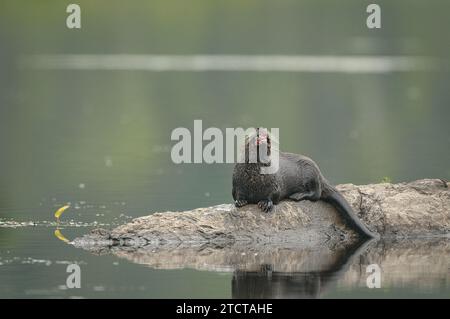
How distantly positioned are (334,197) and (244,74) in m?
35.1

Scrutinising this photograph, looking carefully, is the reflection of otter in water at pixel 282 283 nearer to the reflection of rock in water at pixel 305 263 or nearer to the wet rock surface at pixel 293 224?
the reflection of rock in water at pixel 305 263

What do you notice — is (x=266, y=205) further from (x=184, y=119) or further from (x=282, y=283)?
(x=184, y=119)

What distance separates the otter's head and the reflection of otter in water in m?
1.59

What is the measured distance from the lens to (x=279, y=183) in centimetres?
1540

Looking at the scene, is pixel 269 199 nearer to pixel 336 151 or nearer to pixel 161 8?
pixel 336 151

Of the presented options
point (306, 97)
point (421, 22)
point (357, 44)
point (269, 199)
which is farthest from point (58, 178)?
point (421, 22)

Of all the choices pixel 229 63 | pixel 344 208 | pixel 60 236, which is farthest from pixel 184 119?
pixel 344 208

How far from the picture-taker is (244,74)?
50562mm

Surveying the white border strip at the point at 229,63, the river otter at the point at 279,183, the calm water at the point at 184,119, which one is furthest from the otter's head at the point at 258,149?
the white border strip at the point at 229,63

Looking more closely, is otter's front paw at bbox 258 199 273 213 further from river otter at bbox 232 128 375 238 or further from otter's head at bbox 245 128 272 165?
otter's head at bbox 245 128 272 165

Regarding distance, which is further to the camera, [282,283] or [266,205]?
[266,205]

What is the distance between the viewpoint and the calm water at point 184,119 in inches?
546

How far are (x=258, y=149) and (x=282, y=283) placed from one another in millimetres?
2389

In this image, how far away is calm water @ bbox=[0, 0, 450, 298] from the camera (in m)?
13.9
